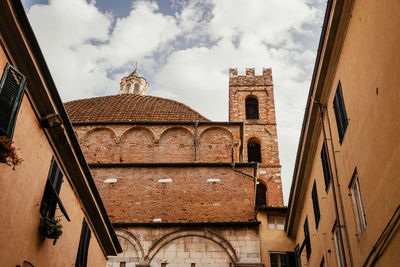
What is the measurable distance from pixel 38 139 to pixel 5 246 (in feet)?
6.68

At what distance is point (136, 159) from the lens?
22.5 metres

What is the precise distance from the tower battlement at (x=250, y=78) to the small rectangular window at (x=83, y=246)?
26542mm

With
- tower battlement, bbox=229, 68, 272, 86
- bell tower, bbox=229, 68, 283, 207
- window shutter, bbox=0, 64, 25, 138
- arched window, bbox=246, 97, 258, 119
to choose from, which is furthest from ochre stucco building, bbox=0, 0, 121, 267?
tower battlement, bbox=229, 68, 272, 86

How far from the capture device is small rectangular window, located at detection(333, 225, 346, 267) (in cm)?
923

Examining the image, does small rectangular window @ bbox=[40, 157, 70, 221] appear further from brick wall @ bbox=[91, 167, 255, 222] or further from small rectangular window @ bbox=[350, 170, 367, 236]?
brick wall @ bbox=[91, 167, 255, 222]

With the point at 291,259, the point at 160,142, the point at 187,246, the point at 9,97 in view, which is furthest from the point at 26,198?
the point at 160,142

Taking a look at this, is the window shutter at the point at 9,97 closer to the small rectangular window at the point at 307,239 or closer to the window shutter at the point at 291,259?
the small rectangular window at the point at 307,239

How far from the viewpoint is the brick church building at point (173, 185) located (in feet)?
54.9

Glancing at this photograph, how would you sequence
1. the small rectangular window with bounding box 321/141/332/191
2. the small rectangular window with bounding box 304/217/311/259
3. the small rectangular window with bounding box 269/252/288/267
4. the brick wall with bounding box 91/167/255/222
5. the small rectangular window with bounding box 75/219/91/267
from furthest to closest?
1. the brick wall with bounding box 91/167/255/222
2. the small rectangular window with bounding box 269/252/288/267
3. the small rectangular window with bounding box 304/217/311/259
4. the small rectangular window with bounding box 75/219/91/267
5. the small rectangular window with bounding box 321/141/332/191

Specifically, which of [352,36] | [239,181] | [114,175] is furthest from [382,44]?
[114,175]

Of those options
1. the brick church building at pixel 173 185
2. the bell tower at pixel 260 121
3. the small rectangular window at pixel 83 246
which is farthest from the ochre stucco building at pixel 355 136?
the bell tower at pixel 260 121

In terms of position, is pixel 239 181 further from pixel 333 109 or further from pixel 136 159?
pixel 333 109

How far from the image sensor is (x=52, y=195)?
9.27 metres

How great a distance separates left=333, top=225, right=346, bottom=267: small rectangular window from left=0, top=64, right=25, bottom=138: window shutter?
6015 mm
